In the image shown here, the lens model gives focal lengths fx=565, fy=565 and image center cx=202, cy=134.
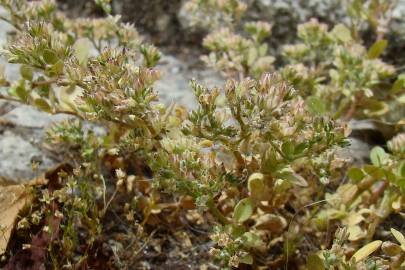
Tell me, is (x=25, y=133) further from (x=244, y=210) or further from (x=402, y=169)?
(x=402, y=169)

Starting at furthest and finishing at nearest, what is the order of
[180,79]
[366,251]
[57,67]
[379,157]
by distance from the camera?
[180,79] < [379,157] < [57,67] < [366,251]

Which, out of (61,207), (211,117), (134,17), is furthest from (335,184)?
(134,17)

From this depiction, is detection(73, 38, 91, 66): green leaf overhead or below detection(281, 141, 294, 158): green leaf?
overhead

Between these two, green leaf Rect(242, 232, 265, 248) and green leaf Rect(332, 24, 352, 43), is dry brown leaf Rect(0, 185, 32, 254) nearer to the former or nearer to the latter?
green leaf Rect(242, 232, 265, 248)

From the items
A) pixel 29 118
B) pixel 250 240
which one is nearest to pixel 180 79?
pixel 29 118

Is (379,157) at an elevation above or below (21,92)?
below

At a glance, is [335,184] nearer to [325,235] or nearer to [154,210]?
[325,235]

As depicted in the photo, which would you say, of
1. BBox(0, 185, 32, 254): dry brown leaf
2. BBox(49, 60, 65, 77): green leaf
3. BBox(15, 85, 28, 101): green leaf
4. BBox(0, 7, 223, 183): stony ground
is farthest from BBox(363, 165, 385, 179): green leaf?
BBox(15, 85, 28, 101): green leaf
